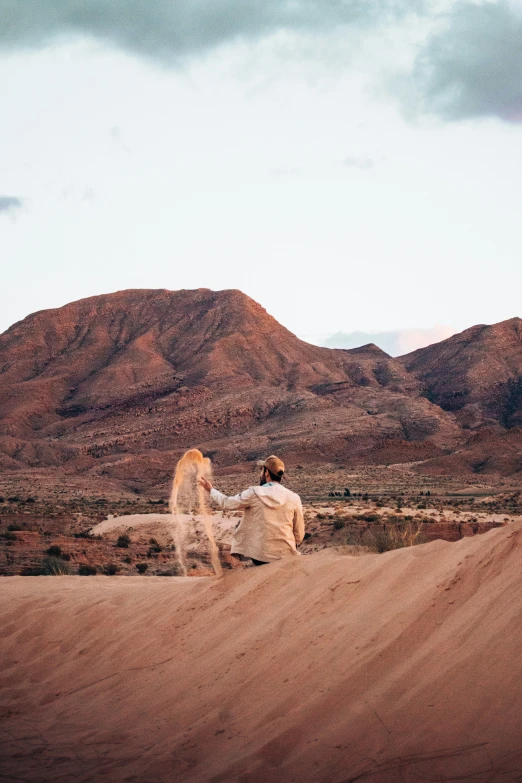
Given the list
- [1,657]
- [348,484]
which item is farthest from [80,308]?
[1,657]

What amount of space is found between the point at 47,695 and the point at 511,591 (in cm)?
472

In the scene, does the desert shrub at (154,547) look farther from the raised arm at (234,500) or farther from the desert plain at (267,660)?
the raised arm at (234,500)

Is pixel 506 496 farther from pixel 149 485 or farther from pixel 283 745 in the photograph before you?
pixel 283 745

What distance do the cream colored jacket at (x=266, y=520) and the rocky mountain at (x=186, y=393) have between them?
7029 cm

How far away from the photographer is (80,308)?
442 feet

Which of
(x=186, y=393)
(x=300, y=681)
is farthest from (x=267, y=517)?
(x=186, y=393)

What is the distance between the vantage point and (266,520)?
972 centimetres

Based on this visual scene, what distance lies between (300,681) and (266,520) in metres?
3.02

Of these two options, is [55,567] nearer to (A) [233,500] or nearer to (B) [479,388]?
(A) [233,500]

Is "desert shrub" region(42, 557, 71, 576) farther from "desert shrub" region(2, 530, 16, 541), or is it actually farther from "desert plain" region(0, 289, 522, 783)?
"desert shrub" region(2, 530, 16, 541)

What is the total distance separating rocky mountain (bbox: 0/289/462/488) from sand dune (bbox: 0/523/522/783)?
7101 cm

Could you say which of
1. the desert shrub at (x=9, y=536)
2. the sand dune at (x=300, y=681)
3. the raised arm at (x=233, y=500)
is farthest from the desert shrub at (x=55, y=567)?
the raised arm at (x=233, y=500)

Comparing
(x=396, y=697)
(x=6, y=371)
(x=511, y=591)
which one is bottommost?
(x=396, y=697)

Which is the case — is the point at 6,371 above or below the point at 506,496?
above
